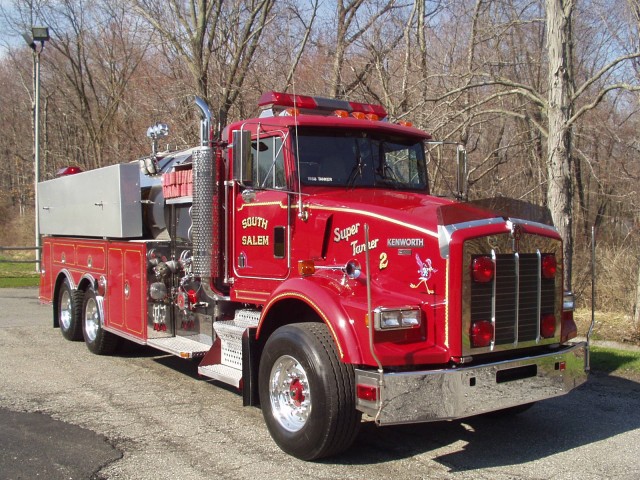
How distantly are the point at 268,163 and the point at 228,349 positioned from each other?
68.6 inches

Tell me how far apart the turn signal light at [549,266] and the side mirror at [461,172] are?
199 cm

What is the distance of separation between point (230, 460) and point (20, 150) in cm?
4011

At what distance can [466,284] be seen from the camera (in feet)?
15.5

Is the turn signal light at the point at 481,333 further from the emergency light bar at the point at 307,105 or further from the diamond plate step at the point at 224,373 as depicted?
the emergency light bar at the point at 307,105

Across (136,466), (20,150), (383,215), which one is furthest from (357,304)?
(20,150)

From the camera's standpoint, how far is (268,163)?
5.97 meters

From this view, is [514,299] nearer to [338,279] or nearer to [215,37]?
[338,279]

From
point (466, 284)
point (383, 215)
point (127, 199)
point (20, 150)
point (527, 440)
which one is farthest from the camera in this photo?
point (20, 150)

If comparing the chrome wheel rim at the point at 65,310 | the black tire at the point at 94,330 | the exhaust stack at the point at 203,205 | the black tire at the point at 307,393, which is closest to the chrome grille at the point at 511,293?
the black tire at the point at 307,393

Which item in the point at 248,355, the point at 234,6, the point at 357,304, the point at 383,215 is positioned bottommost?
the point at 248,355

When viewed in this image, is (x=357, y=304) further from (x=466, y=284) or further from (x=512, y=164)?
(x=512, y=164)

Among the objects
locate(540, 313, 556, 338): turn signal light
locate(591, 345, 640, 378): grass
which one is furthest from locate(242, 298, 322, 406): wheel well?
locate(591, 345, 640, 378): grass

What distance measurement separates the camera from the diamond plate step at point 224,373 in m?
5.81

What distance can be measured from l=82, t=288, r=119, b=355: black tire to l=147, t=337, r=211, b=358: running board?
1.51 metres
